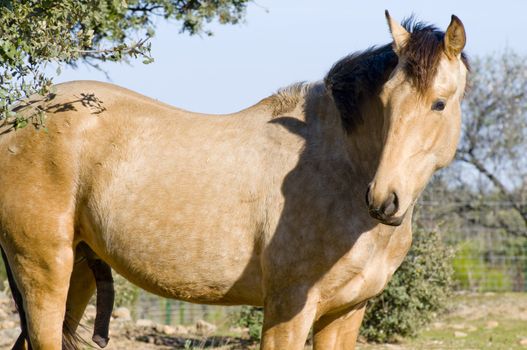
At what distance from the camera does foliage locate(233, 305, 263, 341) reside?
831 cm

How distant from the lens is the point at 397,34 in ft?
12.8

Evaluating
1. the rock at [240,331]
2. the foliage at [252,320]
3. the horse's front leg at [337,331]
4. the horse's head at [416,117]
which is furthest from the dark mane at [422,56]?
the rock at [240,331]

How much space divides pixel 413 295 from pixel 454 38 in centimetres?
531

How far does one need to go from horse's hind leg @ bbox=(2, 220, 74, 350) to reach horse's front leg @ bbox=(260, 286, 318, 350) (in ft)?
4.13

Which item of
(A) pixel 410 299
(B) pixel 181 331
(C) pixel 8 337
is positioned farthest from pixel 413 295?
(C) pixel 8 337

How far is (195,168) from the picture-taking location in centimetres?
441

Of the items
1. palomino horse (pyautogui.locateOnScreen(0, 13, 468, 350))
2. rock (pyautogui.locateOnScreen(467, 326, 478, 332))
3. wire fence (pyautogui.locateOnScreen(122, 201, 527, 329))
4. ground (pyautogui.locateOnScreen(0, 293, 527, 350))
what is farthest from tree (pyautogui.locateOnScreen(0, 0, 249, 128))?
wire fence (pyautogui.locateOnScreen(122, 201, 527, 329))

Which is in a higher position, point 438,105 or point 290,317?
point 438,105

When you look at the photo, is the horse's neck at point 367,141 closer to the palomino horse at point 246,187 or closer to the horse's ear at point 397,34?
the palomino horse at point 246,187

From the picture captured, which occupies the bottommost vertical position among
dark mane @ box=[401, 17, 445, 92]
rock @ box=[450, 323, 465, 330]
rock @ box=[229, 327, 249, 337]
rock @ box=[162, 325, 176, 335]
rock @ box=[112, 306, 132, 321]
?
rock @ box=[450, 323, 465, 330]

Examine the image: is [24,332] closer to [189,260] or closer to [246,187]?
[189,260]

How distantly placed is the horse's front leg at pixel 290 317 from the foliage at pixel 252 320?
4.20 metres

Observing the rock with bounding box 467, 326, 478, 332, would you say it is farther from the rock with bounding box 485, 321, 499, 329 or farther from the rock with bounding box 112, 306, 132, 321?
the rock with bounding box 112, 306, 132, 321

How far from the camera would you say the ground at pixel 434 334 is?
8.11 m
